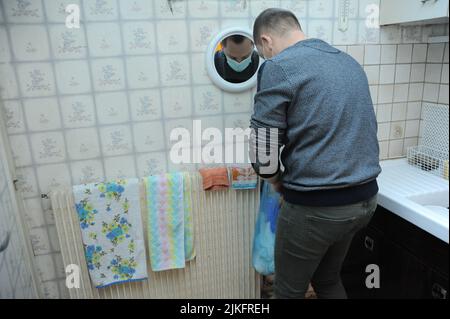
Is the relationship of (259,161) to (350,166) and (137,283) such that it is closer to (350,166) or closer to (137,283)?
(350,166)

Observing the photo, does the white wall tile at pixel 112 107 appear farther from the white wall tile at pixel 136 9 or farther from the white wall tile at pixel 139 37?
the white wall tile at pixel 136 9

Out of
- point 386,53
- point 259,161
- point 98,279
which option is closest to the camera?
point 259,161

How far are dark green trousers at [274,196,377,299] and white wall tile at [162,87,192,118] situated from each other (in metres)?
0.57

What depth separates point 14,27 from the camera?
117 centimetres

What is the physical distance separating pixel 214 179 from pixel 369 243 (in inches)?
27.0

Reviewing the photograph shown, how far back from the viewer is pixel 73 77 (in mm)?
1258

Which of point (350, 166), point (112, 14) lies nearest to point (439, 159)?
point (350, 166)

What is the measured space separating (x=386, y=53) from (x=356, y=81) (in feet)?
2.22

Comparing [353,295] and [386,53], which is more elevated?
[386,53]

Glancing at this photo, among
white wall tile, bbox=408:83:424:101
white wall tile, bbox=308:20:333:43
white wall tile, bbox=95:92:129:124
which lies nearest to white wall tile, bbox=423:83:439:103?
white wall tile, bbox=408:83:424:101

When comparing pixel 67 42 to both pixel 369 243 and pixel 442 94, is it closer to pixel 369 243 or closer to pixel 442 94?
pixel 369 243

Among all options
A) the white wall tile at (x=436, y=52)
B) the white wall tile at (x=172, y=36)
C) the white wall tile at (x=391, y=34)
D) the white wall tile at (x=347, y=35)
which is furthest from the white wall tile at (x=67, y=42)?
the white wall tile at (x=436, y=52)

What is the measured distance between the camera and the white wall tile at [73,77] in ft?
4.08
